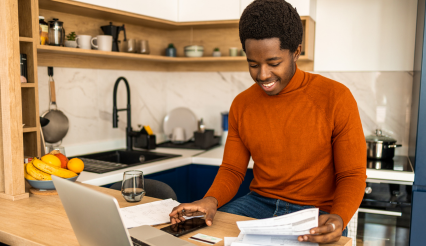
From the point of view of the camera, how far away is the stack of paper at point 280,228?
0.93 meters

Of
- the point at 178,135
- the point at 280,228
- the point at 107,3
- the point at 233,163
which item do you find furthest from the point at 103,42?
the point at 280,228

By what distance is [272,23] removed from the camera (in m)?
1.26

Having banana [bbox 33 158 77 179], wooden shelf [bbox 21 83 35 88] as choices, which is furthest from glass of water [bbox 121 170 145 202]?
wooden shelf [bbox 21 83 35 88]

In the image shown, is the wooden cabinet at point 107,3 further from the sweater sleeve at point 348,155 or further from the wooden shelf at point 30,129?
the sweater sleeve at point 348,155

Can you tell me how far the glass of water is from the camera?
4.51 ft

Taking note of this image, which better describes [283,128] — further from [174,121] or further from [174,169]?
[174,121]

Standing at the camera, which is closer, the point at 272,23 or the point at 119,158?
the point at 272,23

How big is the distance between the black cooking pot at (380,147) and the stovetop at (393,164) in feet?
0.10

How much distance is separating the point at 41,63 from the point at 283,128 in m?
1.63

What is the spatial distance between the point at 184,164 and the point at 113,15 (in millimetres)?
1076

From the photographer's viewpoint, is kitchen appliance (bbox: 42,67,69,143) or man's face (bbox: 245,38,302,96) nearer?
man's face (bbox: 245,38,302,96)

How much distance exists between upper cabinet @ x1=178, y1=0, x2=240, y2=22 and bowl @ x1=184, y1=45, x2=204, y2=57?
8.6 inches

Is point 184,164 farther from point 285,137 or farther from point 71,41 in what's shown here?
point 285,137

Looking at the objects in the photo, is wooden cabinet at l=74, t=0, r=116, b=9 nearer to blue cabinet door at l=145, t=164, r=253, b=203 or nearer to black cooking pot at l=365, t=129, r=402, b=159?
blue cabinet door at l=145, t=164, r=253, b=203
